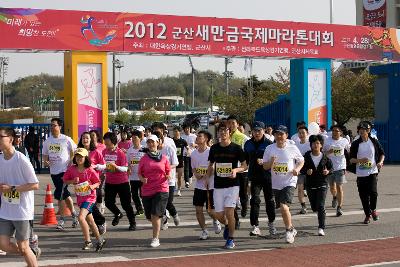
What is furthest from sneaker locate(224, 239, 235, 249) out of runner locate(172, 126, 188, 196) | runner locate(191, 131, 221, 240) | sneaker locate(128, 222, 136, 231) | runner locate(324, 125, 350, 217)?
runner locate(172, 126, 188, 196)

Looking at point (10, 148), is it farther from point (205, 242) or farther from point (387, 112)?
point (387, 112)

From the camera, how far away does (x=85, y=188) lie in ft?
31.6

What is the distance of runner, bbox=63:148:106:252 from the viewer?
9594mm

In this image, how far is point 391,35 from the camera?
84.1 ft

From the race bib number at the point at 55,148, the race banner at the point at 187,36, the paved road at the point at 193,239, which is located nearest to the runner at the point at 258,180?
the paved road at the point at 193,239

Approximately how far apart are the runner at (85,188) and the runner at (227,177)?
176 centimetres

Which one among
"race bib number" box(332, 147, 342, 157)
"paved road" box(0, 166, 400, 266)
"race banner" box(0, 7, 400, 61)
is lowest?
"paved road" box(0, 166, 400, 266)

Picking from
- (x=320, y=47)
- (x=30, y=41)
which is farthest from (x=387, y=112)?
(x=30, y=41)

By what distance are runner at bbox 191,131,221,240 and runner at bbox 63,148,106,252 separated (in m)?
1.73

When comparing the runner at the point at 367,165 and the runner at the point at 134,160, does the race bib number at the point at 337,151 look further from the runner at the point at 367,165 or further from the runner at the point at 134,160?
the runner at the point at 134,160

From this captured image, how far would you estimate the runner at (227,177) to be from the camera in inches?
390

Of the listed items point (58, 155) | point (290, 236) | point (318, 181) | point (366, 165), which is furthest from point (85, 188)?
point (366, 165)

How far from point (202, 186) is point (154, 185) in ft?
3.30

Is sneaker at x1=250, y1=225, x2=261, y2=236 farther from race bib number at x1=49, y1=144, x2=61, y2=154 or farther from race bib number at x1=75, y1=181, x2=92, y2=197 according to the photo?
race bib number at x1=49, y1=144, x2=61, y2=154
